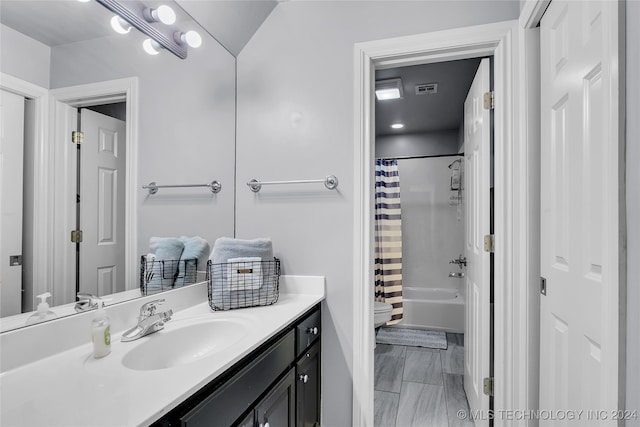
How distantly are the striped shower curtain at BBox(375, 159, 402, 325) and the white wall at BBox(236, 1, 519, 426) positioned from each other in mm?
1885

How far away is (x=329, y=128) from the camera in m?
1.83

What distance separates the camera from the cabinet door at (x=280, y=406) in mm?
1158

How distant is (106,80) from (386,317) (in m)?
2.62

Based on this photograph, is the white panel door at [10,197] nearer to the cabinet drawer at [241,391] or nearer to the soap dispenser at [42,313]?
the soap dispenser at [42,313]

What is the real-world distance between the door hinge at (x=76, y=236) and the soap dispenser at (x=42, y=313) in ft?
0.59

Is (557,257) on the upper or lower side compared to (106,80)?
lower

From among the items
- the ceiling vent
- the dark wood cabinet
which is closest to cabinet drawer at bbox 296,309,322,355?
the dark wood cabinet

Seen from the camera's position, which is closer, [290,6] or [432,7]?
[432,7]

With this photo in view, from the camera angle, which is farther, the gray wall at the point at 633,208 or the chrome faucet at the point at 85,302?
the chrome faucet at the point at 85,302

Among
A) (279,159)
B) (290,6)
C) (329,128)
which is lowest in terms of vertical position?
(279,159)

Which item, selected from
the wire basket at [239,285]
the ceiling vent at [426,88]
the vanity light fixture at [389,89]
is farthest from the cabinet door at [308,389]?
the ceiling vent at [426,88]

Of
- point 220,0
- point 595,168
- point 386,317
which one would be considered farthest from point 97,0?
point 386,317

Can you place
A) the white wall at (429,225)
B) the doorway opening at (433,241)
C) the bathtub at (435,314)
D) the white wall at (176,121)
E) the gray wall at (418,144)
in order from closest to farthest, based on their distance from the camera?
1. the white wall at (176,121)
2. the doorway opening at (433,241)
3. the bathtub at (435,314)
4. the white wall at (429,225)
5. the gray wall at (418,144)

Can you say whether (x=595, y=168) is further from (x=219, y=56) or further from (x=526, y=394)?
(x=219, y=56)
